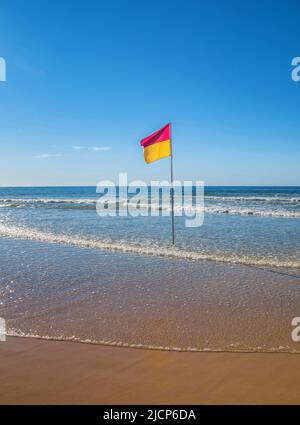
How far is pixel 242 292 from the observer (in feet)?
20.3

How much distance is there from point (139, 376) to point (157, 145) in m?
9.01

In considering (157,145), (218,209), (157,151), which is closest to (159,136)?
(157,145)

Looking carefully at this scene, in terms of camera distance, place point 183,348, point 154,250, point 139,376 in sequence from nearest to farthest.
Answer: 1. point 139,376
2. point 183,348
3. point 154,250

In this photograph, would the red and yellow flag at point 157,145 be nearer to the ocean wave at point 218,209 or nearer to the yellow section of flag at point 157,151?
the yellow section of flag at point 157,151

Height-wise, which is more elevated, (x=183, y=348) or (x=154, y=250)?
(x=154, y=250)

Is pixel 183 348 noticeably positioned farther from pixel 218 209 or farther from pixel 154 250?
pixel 218 209

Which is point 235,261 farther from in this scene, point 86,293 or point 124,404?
point 124,404

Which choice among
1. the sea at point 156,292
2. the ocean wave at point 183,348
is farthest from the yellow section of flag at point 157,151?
the ocean wave at point 183,348

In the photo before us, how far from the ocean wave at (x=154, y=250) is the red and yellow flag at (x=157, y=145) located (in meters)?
3.31

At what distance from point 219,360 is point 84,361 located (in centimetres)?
164

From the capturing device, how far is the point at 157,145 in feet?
37.2

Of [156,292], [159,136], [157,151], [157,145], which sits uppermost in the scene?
[159,136]

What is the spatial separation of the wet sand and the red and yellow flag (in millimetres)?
8222
